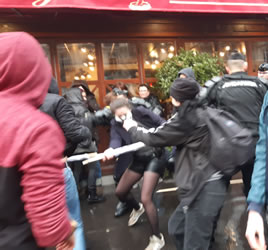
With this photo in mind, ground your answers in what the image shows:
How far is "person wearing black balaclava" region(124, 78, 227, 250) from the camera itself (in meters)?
2.36

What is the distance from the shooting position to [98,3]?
4.61m

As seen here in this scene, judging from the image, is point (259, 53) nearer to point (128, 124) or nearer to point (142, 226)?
point (142, 226)

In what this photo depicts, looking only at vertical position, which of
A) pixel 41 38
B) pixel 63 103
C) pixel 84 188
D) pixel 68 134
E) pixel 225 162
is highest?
pixel 41 38

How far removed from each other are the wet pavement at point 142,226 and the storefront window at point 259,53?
12.7 feet

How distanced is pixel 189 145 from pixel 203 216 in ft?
2.00

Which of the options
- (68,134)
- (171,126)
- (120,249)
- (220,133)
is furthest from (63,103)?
(120,249)

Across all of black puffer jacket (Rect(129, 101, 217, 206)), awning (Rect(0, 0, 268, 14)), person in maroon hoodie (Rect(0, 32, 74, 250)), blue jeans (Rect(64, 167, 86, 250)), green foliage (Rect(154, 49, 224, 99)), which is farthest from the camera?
green foliage (Rect(154, 49, 224, 99))

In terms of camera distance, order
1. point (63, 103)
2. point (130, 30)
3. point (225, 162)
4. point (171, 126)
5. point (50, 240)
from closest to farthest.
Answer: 1. point (50, 240)
2. point (225, 162)
3. point (171, 126)
4. point (63, 103)
5. point (130, 30)

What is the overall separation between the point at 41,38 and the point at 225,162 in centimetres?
510

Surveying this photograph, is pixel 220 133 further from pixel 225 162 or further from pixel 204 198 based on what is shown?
pixel 204 198

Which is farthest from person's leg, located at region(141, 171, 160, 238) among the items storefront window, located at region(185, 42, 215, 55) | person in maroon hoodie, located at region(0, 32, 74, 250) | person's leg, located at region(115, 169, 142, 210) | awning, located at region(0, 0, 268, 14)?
storefront window, located at region(185, 42, 215, 55)

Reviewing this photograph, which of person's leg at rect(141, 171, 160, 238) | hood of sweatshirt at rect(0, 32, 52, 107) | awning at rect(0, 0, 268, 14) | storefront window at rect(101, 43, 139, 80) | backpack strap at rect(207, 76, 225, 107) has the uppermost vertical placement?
awning at rect(0, 0, 268, 14)

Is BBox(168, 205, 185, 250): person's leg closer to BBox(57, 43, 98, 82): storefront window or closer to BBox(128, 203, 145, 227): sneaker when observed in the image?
BBox(128, 203, 145, 227): sneaker

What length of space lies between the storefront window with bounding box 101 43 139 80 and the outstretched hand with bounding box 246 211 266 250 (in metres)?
5.35
